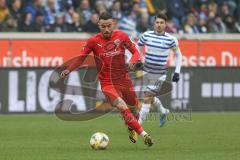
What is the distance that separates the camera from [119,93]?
44.3 feet

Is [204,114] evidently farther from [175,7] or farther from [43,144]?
[43,144]

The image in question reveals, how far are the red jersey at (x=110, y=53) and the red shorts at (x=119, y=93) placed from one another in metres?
0.11

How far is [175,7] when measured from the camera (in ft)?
88.6

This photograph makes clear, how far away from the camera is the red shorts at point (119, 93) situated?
1327cm

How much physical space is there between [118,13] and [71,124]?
7.54 metres

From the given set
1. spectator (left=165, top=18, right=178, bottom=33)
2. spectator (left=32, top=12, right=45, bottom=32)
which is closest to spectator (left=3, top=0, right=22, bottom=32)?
spectator (left=32, top=12, right=45, bottom=32)

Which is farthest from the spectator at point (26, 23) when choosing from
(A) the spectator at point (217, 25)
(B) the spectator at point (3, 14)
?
(A) the spectator at point (217, 25)

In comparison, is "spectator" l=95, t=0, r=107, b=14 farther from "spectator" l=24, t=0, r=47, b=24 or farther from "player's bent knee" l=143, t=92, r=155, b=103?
"player's bent knee" l=143, t=92, r=155, b=103

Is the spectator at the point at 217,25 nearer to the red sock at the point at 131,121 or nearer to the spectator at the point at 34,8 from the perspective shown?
the spectator at the point at 34,8

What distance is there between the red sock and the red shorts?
1.24 feet

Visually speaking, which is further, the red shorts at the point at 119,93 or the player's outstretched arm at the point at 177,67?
the player's outstretched arm at the point at 177,67

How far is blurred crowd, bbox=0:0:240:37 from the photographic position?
24094mm

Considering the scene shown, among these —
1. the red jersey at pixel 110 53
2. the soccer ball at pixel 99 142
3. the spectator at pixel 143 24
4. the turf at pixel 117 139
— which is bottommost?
the turf at pixel 117 139

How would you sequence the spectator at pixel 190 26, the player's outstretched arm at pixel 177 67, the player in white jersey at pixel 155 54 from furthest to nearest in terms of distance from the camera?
the spectator at pixel 190 26 < the player in white jersey at pixel 155 54 < the player's outstretched arm at pixel 177 67
